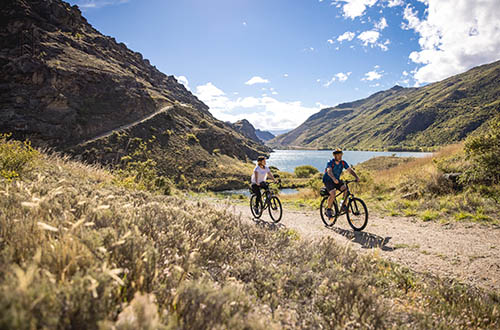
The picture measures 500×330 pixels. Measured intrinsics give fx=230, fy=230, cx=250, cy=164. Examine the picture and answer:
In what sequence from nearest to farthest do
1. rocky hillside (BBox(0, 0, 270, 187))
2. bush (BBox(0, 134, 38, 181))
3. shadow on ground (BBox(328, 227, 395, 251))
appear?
shadow on ground (BBox(328, 227, 395, 251)) < bush (BBox(0, 134, 38, 181)) < rocky hillside (BBox(0, 0, 270, 187))

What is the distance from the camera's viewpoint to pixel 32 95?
36156mm

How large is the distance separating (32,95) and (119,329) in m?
49.7

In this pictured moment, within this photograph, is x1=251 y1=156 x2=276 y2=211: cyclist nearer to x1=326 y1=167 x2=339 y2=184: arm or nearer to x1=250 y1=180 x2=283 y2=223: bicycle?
x1=250 y1=180 x2=283 y2=223: bicycle

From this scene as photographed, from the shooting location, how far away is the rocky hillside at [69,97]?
3488 centimetres

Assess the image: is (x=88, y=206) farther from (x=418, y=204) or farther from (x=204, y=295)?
(x=418, y=204)

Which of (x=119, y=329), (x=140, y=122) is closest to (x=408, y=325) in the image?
(x=119, y=329)

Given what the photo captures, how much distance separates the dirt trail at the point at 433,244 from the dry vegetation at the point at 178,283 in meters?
0.92

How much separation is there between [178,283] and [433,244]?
6951 millimetres

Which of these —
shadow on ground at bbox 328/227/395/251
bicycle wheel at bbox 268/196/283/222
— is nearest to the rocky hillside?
bicycle wheel at bbox 268/196/283/222

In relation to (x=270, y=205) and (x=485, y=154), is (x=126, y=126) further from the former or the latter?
(x=485, y=154)

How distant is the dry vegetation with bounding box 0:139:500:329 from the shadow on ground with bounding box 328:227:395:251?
7.07ft

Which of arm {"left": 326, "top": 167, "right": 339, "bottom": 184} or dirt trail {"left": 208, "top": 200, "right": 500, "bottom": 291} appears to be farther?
arm {"left": 326, "top": 167, "right": 339, "bottom": 184}

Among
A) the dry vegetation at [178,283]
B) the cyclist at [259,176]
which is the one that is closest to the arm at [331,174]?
the cyclist at [259,176]

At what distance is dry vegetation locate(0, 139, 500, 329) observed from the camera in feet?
4.90
